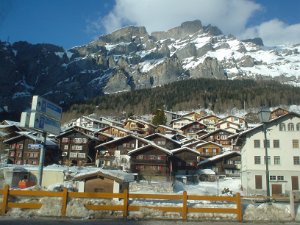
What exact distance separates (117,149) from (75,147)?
11.5 m

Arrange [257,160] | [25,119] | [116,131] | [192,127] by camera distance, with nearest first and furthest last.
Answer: [25,119] → [257,160] → [116,131] → [192,127]

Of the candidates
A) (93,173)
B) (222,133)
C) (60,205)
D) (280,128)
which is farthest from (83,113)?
(60,205)

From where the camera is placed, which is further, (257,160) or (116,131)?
(116,131)

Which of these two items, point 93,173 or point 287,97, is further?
point 287,97

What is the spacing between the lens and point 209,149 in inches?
3258

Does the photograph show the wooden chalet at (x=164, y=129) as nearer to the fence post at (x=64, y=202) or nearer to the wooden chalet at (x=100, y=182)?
the wooden chalet at (x=100, y=182)

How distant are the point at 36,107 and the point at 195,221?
11982mm

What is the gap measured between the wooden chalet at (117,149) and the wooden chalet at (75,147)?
217 inches

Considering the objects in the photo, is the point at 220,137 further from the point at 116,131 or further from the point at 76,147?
the point at 76,147

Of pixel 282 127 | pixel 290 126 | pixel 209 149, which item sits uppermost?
pixel 290 126

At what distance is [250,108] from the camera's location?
577 feet

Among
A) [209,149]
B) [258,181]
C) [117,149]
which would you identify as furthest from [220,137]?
[258,181]

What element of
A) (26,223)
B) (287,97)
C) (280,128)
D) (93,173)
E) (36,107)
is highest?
(287,97)

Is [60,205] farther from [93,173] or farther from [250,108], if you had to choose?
[250,108]
